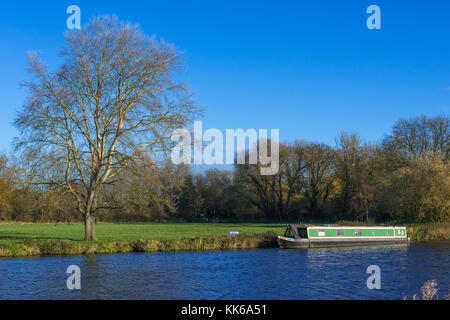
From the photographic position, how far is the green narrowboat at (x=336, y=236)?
32.3 m

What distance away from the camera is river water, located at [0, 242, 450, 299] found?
16.1 m

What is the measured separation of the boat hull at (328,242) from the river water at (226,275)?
369cm

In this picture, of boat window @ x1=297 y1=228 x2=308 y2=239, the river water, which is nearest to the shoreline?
the river water

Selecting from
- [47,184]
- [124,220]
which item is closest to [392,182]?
[47,184]

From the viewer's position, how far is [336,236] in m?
33.8

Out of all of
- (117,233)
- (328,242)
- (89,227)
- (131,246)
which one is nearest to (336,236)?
(328,242)

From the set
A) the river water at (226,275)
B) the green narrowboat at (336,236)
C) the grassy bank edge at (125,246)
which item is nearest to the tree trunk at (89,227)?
the grassy bank edge at (125,246)

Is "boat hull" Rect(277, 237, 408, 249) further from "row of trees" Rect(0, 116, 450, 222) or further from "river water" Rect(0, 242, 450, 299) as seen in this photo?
"row of trees" Rect(0, 116, 450, 222)

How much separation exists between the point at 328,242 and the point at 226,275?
51.5 ft

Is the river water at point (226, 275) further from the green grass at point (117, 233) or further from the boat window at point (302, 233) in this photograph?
the green grass at point (117, 233)

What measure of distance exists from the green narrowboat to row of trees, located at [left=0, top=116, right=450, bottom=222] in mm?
8421

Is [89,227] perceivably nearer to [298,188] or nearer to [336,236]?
[336,236]

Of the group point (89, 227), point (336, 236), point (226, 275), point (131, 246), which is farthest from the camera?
point (336, 236)
